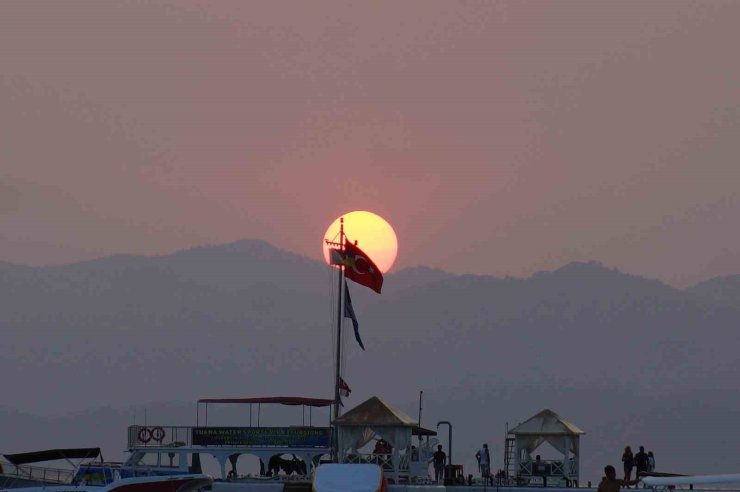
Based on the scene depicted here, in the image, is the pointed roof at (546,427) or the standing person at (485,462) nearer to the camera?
the standing person at (485,462)

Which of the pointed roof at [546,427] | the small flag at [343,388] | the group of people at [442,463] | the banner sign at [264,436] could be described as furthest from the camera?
the small flag at [343,388]

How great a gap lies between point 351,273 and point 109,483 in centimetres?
1690

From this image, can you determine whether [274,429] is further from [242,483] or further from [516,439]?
[516,439]

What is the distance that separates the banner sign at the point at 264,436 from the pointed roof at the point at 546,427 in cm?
903

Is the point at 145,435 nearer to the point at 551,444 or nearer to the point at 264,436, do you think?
the point at 264,436

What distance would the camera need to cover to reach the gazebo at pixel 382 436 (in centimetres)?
7231

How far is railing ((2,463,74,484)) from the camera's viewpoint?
225 feet

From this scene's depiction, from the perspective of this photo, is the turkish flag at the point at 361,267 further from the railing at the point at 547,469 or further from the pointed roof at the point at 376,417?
the railing at the point at 547,469

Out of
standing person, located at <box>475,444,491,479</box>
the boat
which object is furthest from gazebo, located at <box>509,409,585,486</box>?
the boat

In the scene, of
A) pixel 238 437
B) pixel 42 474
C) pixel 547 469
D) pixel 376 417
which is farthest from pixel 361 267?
pixel 42 474

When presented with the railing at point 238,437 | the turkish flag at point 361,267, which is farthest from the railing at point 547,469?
the turkish flag at point 361,267

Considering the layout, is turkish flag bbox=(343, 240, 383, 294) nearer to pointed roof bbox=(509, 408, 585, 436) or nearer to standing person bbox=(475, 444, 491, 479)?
standing person bbox=(475, 444, 491, 479)

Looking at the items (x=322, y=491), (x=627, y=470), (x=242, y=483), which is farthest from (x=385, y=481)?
(x=627, y=470)

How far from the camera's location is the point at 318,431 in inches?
2965
